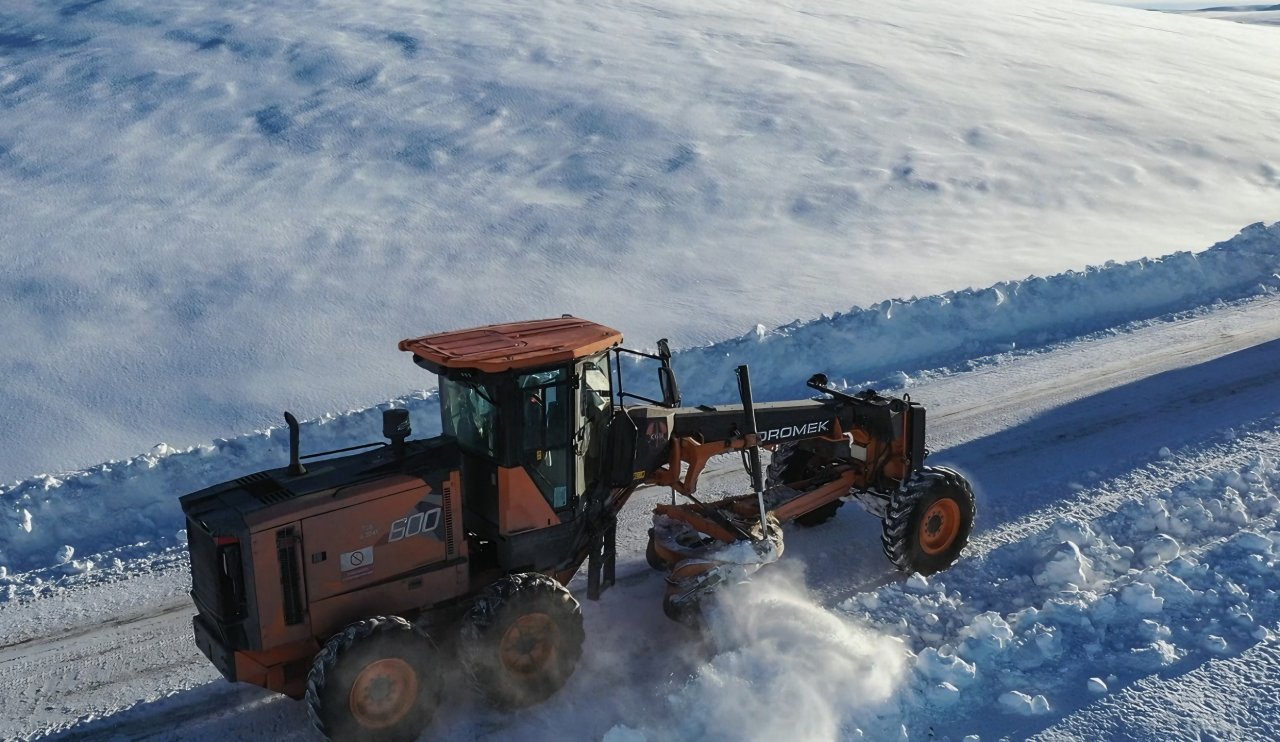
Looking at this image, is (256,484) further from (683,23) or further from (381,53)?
(683,23)

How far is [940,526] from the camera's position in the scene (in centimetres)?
922

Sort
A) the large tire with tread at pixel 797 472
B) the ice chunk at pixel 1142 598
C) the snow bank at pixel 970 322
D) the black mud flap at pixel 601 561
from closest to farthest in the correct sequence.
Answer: the ice chunk at pixel 1142 598, the black mud flap at pixel 601 561, the large tire with tread at pixel 797 472, the snow bank at pixel 970 322

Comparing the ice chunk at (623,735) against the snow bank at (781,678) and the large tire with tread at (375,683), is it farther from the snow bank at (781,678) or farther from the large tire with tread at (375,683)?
the large tire with tread at (375,683)

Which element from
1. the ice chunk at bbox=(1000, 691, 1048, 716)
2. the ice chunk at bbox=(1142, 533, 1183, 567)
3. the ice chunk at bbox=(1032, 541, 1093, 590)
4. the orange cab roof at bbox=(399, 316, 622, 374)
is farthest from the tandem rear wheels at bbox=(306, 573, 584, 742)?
the ice chunk at bbox=(1142, 533, 1183, 567)

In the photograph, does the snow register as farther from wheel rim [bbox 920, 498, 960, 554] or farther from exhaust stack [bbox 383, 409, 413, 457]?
wheel rim [bbox 920, 498, 960, 554]

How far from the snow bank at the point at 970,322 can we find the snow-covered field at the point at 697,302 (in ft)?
0.20

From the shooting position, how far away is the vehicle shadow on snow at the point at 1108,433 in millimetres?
10695

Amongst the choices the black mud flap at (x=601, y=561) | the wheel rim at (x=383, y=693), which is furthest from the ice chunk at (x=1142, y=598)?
the wheel rim at (x=383, y=693)

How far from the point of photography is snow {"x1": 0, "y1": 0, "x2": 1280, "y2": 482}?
1359 cm

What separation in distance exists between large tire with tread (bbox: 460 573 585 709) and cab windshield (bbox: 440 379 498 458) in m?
0.90

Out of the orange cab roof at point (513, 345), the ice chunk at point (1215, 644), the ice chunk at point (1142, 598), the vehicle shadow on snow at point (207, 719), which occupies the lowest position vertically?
the vehicle shadow on snow at point (207, 719)

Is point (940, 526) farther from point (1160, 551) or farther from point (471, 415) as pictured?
point (471, 415)

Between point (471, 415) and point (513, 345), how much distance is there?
57cm

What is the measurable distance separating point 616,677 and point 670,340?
268 inches
